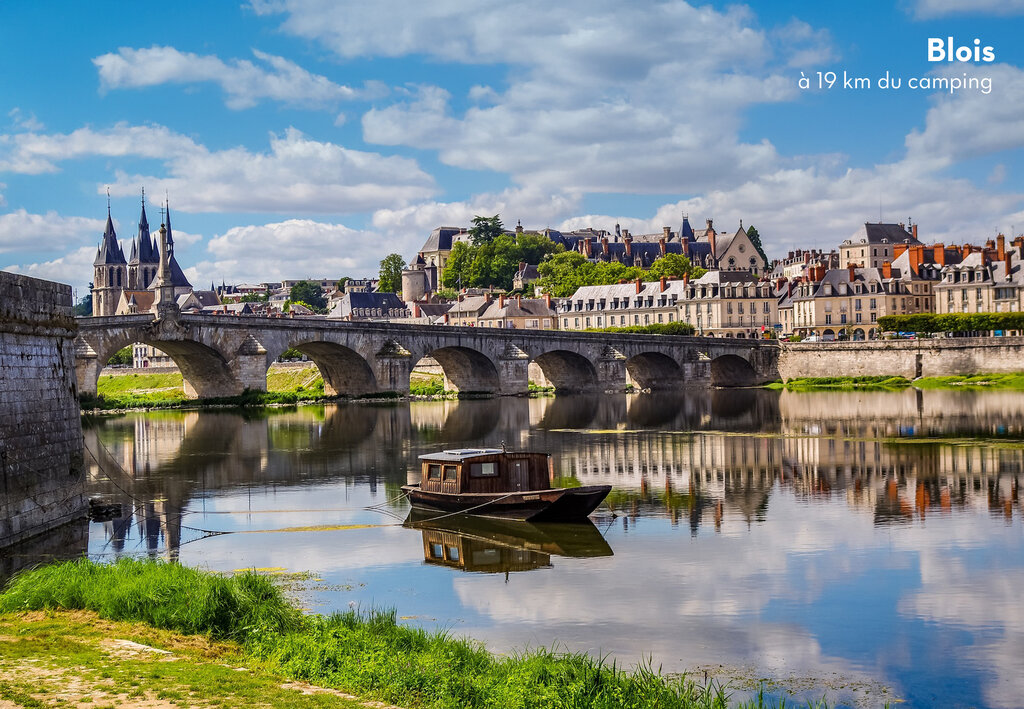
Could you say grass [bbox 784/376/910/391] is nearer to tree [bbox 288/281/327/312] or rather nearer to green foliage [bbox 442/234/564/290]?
green foliage [bbox 442/234/564/290]

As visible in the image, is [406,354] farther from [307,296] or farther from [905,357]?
[307,296]

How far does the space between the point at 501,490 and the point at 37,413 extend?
9.57 meters

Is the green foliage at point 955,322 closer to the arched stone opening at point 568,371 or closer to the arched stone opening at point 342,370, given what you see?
the arched stone opening at point 568,371

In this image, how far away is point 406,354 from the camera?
73562 millimetres

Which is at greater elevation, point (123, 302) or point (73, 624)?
point (123, 302)

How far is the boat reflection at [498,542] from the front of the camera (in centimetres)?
2158

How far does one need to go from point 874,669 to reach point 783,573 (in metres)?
5.46

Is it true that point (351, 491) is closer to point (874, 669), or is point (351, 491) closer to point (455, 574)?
point (455, 574)

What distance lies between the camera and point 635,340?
84.5 metres

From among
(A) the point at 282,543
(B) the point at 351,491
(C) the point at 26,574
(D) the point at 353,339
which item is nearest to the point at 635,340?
(D) the point at 353,339

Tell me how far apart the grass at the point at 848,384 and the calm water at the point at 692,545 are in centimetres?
3221

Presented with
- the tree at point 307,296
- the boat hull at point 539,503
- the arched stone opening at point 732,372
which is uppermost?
the tree at point 307,296

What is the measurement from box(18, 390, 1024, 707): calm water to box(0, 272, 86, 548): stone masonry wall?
139 centimetres

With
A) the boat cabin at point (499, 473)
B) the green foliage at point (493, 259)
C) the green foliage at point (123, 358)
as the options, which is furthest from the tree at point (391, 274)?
the boat cabin at point (499, 473)
